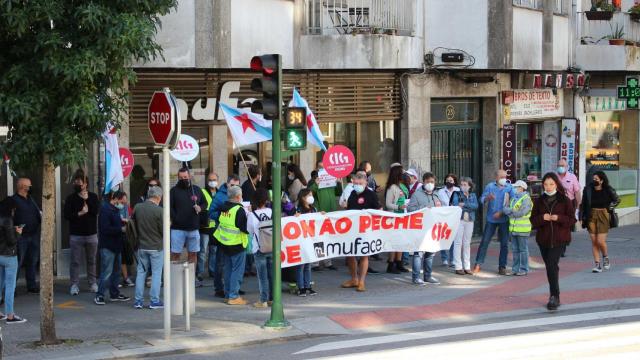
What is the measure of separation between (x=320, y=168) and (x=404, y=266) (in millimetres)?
2349

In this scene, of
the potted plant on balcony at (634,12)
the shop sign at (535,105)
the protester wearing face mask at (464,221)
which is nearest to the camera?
the protester wearing face mask at (464,221)

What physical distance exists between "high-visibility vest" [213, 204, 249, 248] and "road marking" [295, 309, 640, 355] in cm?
278

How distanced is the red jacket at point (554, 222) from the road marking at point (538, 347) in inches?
71.5

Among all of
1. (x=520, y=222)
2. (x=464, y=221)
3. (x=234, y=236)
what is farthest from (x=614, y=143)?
(x=234, y=236)

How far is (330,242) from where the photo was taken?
16.7 meters

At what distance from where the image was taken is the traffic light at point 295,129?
1359 centimetres

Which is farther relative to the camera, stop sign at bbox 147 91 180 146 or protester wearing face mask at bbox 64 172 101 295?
protester wearing face mask at bbox 64 172 101 295

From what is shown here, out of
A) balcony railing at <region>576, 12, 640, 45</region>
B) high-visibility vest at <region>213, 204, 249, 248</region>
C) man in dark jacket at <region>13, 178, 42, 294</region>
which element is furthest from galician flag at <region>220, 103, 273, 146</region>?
balcony railing at <region>576, 12, 640, 45</region>

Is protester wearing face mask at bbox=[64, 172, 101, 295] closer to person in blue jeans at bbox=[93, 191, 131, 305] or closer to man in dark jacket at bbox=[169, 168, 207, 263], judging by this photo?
person in blue jeans at bbox=[93, 191, 131, 305]

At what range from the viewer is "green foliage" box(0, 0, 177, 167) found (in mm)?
11633

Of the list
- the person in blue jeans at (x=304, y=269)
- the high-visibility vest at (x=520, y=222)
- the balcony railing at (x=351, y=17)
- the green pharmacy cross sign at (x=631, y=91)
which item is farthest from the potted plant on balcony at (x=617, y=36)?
the person in blue jeans at (x=304, y=269)

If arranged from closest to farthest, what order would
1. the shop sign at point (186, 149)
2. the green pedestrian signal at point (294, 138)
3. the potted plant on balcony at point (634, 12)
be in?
1. the green pedestrian signal at point (294, 138)
2. the shop sign at point (186, 149)
3. the potted plant on balcony at point (634, 12)

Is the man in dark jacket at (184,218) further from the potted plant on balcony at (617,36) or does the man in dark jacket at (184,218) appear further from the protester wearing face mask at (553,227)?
the potted plant on balcony at (617,36)

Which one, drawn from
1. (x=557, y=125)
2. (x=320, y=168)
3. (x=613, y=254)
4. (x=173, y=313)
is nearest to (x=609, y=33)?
(x=557, y=125)
